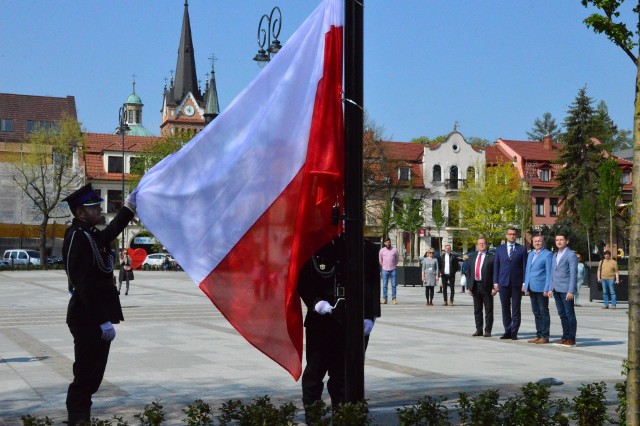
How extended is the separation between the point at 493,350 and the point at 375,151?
59.6 m

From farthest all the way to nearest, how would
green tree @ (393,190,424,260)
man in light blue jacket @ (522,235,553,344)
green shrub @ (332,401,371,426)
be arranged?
green tree @ (393,190,424,260)
man in light blue jacket @ (522,235,553,344)
green shrub @ (332,401,371,426)

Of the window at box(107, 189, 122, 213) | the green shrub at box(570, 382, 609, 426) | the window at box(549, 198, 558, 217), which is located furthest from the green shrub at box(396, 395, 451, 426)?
the window at box(549, 198, 558, 217)

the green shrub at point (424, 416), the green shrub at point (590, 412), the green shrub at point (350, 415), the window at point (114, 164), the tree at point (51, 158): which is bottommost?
the green shrub at point (590, 412)

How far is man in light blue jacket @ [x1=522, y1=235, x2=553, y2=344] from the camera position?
618 inches

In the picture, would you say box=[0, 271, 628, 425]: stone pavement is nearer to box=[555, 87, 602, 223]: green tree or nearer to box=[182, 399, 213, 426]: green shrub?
box=[182, 399, 213, 426]: green shrub

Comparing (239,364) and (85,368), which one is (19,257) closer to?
(239,364)

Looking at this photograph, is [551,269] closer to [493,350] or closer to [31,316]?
[493,350]

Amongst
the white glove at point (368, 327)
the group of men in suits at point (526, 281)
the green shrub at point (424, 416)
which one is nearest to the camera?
the green shrub at point (424, 416)

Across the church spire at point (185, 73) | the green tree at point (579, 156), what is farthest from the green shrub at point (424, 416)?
the church spire at point (185, 73)

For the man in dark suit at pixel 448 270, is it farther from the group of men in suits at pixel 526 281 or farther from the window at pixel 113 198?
the window at pixel 113 198

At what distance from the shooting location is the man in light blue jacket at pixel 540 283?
1570cm

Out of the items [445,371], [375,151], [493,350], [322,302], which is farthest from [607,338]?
[375,151]

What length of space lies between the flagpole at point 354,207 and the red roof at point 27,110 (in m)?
97.5

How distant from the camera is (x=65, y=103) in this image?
102562 mm
